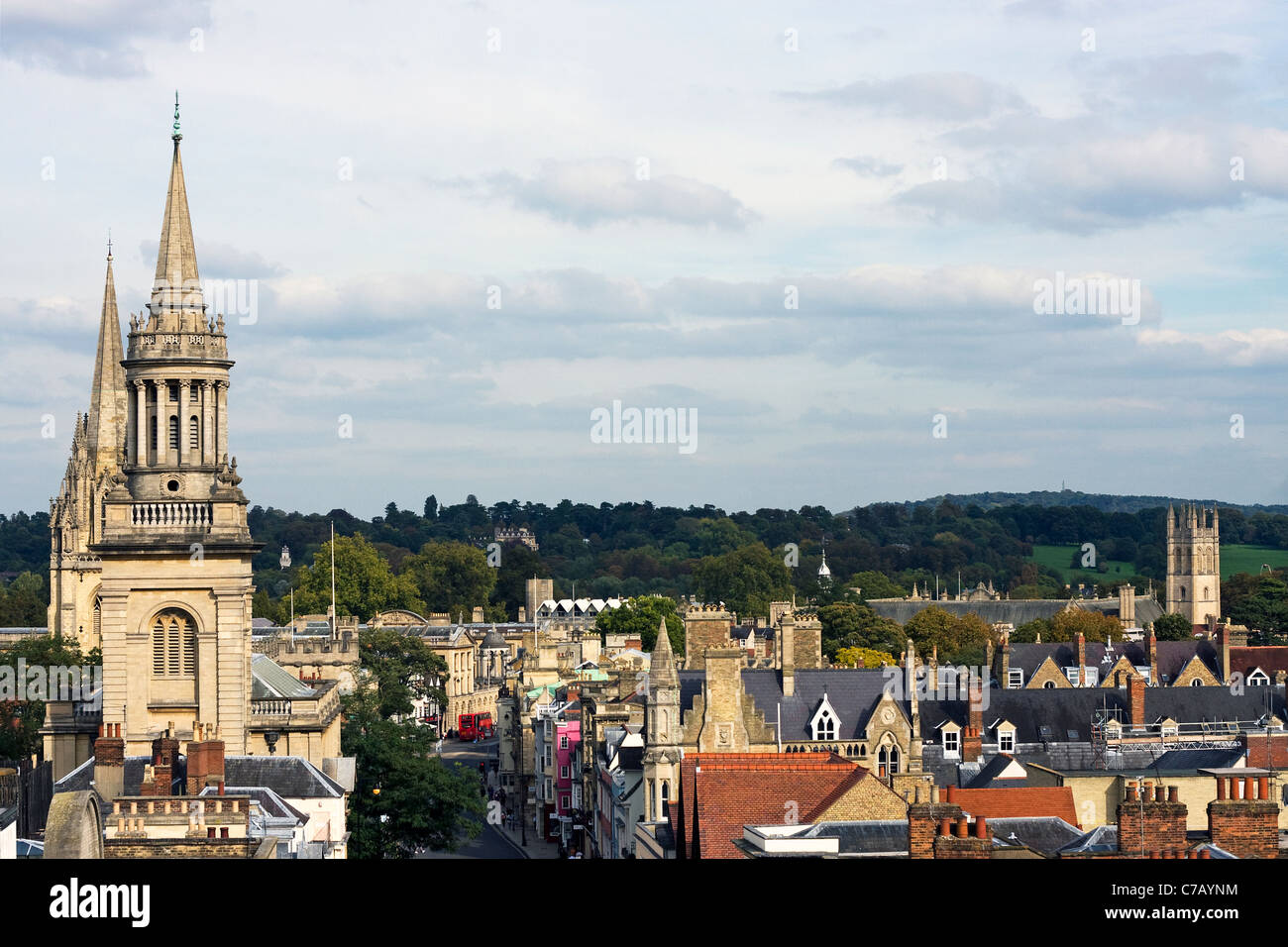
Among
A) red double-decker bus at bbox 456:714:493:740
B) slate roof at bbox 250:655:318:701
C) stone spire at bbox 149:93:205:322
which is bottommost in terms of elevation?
red double-decker bus at bbox 456:714:493:740

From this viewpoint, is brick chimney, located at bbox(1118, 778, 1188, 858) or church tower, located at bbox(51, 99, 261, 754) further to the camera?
church tower, located at bbox(51, 99, 261, 754)

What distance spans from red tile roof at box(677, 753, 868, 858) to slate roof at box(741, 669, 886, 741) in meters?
29.3

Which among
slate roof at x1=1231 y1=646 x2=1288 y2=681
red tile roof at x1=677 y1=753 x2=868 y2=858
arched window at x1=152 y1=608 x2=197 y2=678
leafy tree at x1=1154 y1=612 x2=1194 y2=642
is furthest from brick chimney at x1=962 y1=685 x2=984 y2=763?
leafy tree at x1=1154 y1=612 x2=1194 y2=642

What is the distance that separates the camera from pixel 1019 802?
183 ft

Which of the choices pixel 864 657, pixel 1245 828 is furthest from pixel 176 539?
pixel 864 657

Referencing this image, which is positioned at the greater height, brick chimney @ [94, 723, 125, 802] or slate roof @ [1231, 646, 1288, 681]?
brick chimney @ [94, 723, 125, 802]

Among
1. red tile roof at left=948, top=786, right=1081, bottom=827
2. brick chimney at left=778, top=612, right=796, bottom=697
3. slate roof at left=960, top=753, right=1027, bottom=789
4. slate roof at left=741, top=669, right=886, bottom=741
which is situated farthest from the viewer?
brick chimney at left=778, top=612, right=796, bottom=697

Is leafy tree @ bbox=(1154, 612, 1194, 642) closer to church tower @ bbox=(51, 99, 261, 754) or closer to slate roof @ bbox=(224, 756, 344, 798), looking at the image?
church tower @ bbox=(51, 99, 261, 754)

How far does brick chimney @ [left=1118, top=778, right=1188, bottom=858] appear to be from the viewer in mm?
36344

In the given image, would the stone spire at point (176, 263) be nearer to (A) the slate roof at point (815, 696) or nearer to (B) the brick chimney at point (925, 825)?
(A) the slate roof at point (815, 696)

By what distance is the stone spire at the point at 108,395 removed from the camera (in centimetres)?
12156

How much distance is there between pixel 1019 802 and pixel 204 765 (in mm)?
21560

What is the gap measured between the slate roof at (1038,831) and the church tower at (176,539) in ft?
85.7
